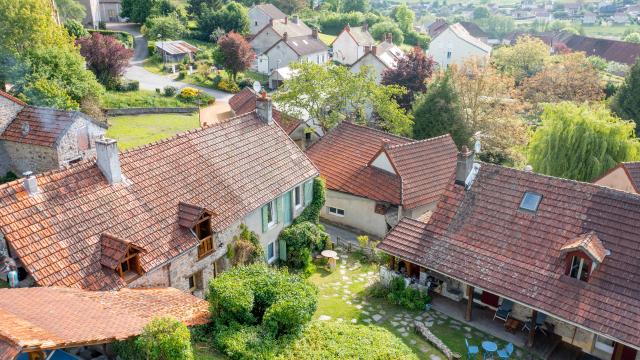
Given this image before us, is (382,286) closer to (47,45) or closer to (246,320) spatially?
(246,320)

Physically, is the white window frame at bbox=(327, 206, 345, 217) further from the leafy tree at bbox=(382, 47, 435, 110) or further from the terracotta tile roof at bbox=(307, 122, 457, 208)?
the leafy tree at bbox=(382, 47, 435, 110)

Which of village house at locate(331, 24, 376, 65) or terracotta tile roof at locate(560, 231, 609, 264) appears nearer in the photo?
terracotta tile roof at locate(560, 231, 609, 264)

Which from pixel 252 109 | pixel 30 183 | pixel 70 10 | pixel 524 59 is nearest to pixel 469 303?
pixel 30 183

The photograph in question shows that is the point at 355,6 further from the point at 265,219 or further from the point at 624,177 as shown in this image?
the point at 265,219

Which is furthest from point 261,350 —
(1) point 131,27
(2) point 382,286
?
(1) point 131,27

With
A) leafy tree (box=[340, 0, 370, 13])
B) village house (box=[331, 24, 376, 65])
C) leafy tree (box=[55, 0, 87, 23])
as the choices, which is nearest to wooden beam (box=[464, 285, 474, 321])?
village house (box=[331, 24, 376, 65])
